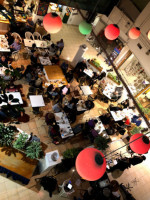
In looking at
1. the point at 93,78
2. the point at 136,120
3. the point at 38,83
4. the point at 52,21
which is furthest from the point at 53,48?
the point at 52,21

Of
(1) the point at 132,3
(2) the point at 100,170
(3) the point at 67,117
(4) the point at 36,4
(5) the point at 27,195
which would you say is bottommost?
(5) the point at 27,195

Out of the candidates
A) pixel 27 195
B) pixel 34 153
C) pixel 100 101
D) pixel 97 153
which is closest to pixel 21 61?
pixel 100 101

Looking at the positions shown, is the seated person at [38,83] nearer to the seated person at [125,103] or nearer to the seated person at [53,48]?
the seated person at [53,48]

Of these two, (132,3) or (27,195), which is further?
(132,3)

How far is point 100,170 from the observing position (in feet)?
9.27

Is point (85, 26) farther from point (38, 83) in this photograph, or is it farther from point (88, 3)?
point (38, 83)

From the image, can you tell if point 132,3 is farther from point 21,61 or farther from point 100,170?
point 100,170

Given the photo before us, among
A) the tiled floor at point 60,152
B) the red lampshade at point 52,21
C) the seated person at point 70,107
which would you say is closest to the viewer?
the red lampshade at point 52,21

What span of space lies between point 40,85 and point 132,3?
23.4ft

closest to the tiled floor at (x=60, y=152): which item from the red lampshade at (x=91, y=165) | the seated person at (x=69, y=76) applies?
the seated person at (x=69, y=76)

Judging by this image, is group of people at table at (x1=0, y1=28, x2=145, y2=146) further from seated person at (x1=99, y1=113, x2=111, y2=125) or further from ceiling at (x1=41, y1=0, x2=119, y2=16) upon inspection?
ceiling at (x1=41, y1=0, x2=119, y2=16)

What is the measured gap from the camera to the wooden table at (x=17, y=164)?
5.89 meters

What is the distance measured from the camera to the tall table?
777 cm

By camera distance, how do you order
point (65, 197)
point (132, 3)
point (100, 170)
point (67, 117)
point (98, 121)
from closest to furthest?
point (100, 170) → point (65, 197) → point (67, 117) → point (98, 121) → point (132, 3)
